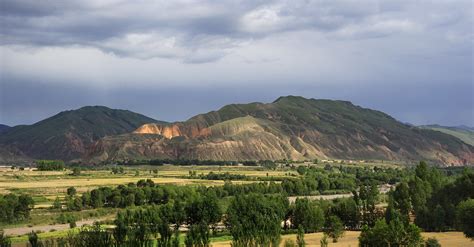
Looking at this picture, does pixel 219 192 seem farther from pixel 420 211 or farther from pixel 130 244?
pixel 130 244

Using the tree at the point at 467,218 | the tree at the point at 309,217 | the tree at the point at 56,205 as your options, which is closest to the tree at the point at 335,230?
the tree at the point at 309,217

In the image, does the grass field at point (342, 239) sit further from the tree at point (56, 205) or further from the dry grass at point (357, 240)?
the tree at point (56, 205)

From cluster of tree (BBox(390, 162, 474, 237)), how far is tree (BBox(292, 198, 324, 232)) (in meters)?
15.0

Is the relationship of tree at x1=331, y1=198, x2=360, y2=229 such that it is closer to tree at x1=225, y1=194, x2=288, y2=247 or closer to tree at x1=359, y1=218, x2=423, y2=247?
tree at x1=225, y1=194, x2=288, y2=247

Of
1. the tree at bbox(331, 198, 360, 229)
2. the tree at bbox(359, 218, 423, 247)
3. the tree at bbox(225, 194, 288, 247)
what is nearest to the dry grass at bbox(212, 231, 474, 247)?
the tree at bbox(225, 194, 288, 247)

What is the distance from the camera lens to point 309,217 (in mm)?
115188

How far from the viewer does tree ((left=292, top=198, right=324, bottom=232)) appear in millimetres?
115375

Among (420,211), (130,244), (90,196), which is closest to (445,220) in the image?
(420,211)

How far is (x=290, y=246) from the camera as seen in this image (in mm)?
72562

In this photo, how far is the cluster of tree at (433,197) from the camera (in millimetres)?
108188

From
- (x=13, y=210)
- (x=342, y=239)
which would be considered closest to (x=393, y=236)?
(x=342, y=239)

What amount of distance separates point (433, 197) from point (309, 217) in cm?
2435

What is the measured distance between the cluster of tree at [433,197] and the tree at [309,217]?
1498 cm

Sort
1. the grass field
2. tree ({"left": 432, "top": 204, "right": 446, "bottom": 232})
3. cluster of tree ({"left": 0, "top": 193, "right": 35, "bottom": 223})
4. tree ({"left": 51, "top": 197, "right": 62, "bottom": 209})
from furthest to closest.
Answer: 1. tree ({"left": 51, "top": 197, "right": 62, "bottom": 209})
2. cluster of tree ({"left": 0, "top": 193, "right": 35, "bottom": 223})
3. tree ({"left": 432, "top": 204, "right": 446, "bottom": 232})
4. the grass field
